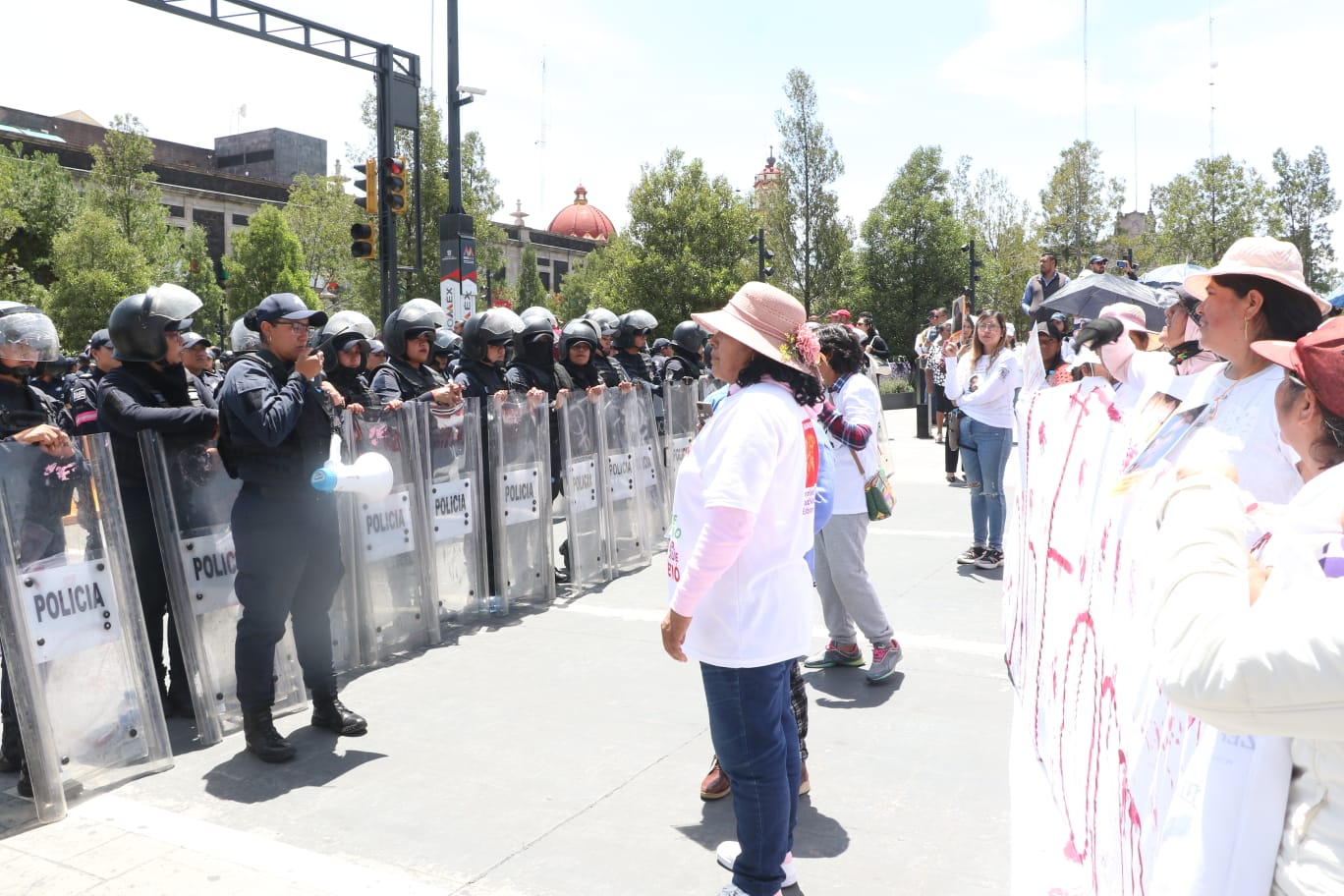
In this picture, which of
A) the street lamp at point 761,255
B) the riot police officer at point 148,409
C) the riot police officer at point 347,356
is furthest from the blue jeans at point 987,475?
the street lamp at point 761,255

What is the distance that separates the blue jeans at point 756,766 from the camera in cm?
298

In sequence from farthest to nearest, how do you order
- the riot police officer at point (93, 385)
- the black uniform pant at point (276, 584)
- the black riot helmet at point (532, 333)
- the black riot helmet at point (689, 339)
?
the black riot helmet at point (689, 339), the black riot helmet at point (532, 333), the riot police officer at point (93, 385), the black uniform pant at point (276, 584)

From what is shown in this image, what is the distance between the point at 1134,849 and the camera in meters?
1.83

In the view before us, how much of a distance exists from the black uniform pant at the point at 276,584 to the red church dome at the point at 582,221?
9674 cm

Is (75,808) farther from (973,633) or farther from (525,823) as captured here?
(973,633)

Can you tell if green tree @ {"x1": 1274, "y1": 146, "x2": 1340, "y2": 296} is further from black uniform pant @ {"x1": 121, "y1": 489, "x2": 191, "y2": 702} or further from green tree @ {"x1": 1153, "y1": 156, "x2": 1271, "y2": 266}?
black uniform pant @ {"x1": 121, "y1": 489, "x2": 191, "y2": 702}

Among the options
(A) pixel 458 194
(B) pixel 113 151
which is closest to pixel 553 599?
(A) pixel 458 194

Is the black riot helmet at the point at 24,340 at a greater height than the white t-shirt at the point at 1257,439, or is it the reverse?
the black riot helmet at the point at 24,340

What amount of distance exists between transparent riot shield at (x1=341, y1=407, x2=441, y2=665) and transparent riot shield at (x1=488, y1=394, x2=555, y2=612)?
2.46 feet

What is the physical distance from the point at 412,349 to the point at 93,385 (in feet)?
6.70

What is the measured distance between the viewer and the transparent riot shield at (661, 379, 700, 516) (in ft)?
31.0

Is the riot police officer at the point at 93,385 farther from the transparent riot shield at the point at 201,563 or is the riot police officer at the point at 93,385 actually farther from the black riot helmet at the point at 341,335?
the black riot helmet at the point at 341,335

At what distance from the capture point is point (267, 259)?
1624 inches

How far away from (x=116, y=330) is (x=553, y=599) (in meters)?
3.48
